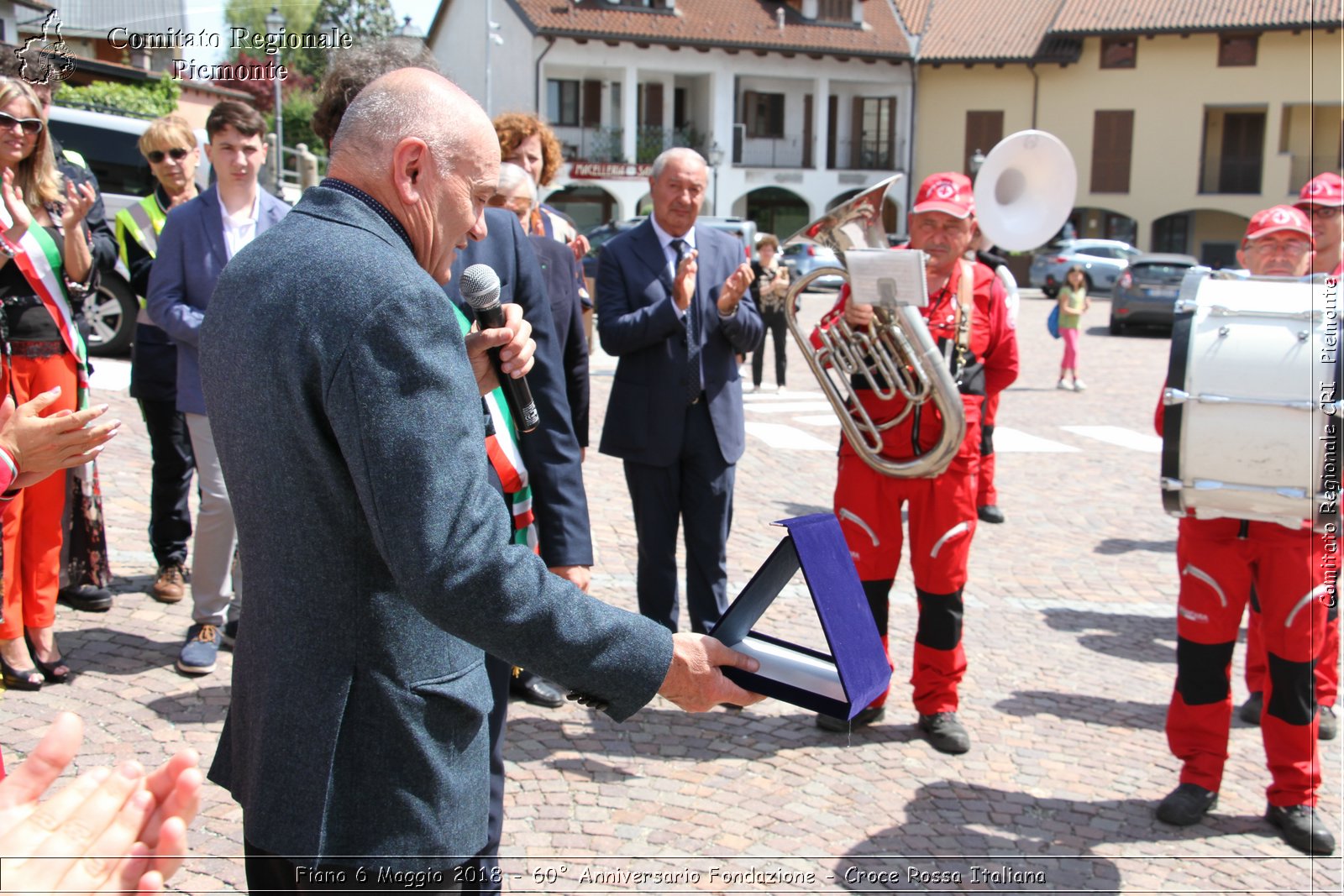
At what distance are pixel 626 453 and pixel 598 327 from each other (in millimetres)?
526

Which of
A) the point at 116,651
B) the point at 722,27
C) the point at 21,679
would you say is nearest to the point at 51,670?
the point at 21,679

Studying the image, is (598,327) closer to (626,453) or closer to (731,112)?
(626,453)

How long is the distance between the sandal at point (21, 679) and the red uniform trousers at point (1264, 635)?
13.4 feet

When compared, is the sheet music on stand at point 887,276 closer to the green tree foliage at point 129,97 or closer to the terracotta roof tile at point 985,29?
the green tree foliage at point 129,97

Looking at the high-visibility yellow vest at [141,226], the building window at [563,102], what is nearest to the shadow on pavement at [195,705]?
the high-visibility yellow vest at [141,226]

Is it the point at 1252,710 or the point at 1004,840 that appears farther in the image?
the point at 1252,710

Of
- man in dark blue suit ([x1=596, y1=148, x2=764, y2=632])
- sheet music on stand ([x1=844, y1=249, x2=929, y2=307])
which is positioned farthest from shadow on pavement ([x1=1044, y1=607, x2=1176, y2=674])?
sheet music on stand ([x1=844, y1=249, x2=929, y2=307])

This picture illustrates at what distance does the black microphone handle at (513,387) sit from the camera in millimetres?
2465

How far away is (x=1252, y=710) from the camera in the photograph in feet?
15.7

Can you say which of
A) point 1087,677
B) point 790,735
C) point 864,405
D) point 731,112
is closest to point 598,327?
point 864,405

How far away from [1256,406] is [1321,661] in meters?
Answer: 1.56

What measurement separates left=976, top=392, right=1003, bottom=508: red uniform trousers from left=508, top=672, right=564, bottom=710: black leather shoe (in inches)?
114

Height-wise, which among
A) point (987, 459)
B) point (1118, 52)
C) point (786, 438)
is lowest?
point (786, 438)

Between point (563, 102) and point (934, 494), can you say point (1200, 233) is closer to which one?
point (563, 102)
